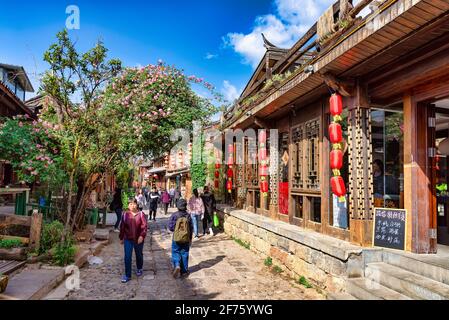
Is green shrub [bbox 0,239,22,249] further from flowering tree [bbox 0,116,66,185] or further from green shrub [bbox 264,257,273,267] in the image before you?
green shrub [bbox 264,257,273,267]

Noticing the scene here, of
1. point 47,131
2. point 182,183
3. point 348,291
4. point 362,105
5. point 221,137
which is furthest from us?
point 182,183

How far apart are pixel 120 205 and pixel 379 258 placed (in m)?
10.5

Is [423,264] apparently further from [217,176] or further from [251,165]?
[217,176]

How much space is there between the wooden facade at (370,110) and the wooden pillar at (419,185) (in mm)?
15

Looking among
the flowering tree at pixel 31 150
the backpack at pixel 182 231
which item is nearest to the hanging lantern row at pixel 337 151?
the backpack at pixel 182 231

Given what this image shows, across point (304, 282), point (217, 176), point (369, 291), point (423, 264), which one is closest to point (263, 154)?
point (304, 282)

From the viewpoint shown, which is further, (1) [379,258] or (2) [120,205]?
(2) [120,205]

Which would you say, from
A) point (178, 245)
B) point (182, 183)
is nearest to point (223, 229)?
point (178, 245)

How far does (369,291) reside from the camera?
188 inches

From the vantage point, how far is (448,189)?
8.15m

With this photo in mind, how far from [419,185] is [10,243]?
26.9 ft

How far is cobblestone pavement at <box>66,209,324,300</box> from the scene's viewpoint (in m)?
6.14

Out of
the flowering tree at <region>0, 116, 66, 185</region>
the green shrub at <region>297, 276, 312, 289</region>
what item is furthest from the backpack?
the flowering tree at <region>0, 116, 66, 185</region>

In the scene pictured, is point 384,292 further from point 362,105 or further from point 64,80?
point 64,80
